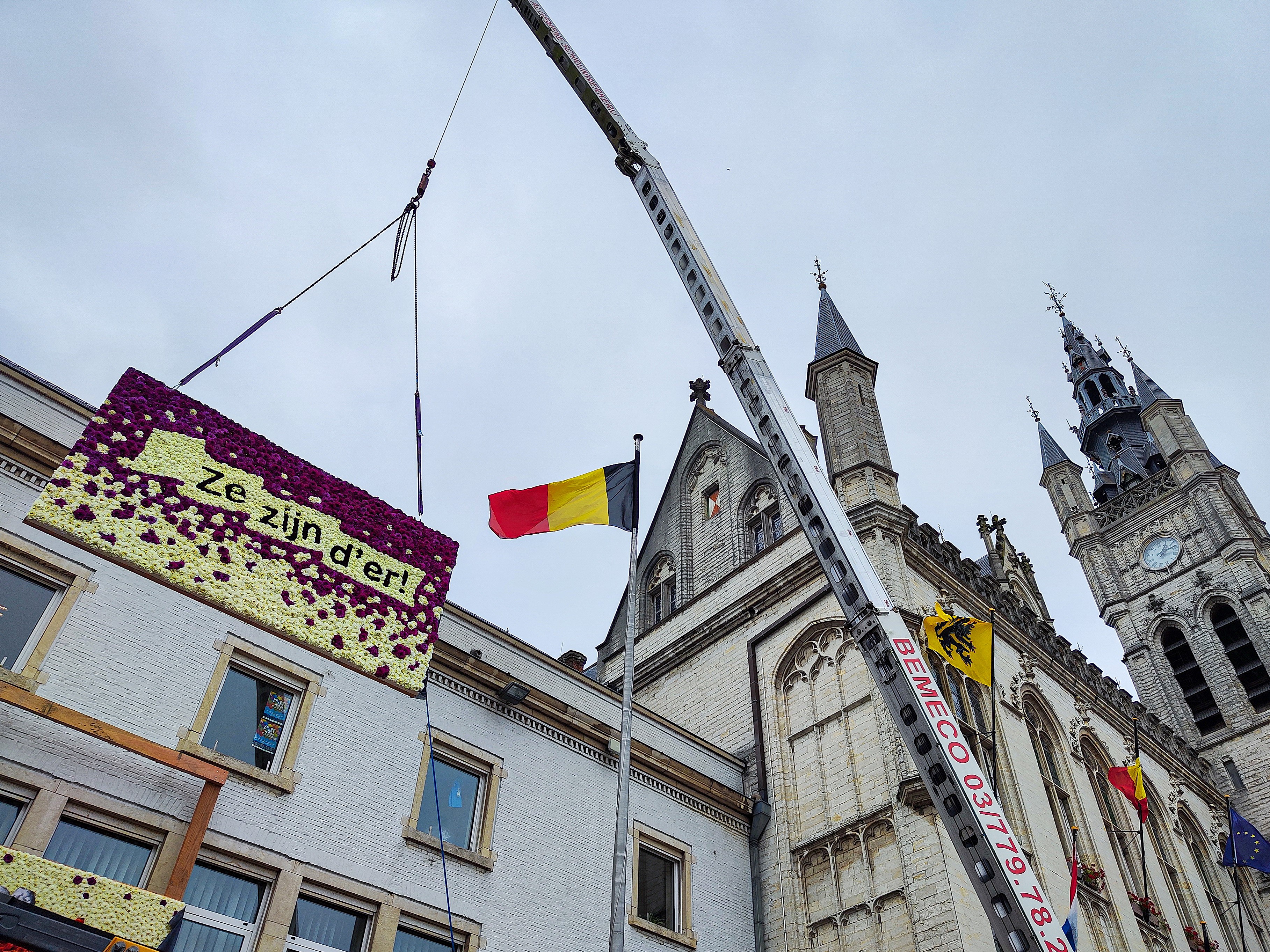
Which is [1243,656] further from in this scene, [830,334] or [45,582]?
[45,582]

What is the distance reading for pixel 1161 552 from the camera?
46.3 metres

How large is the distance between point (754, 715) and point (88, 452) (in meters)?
13.5

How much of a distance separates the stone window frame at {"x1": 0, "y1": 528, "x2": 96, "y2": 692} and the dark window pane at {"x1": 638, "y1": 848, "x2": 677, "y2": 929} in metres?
9.42

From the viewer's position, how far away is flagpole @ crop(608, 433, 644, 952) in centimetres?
1044

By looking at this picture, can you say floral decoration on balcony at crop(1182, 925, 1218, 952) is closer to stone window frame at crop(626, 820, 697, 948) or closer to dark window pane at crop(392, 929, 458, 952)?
stone window frame at crop(626, 820, 697, 948)

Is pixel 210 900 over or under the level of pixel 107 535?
under

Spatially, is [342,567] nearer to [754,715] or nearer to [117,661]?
[117,661]

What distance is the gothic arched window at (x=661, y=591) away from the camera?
2553cm

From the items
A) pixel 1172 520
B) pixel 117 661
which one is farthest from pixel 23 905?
pixel 1172 520

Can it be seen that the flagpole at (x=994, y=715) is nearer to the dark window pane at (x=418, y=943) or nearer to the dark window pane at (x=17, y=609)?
the dark window pane at (x=418, y=943)

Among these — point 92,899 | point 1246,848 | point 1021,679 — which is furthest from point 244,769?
point 1246,848

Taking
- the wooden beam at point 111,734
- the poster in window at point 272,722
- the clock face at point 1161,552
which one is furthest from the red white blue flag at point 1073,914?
the clock face at point 1161,552

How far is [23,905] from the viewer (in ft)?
28.6

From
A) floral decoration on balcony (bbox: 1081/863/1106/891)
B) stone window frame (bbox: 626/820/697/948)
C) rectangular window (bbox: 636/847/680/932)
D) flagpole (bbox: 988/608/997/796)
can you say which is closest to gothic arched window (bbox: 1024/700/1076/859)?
floral decoration on balcony (bbox: 1081/863/1106/891)
